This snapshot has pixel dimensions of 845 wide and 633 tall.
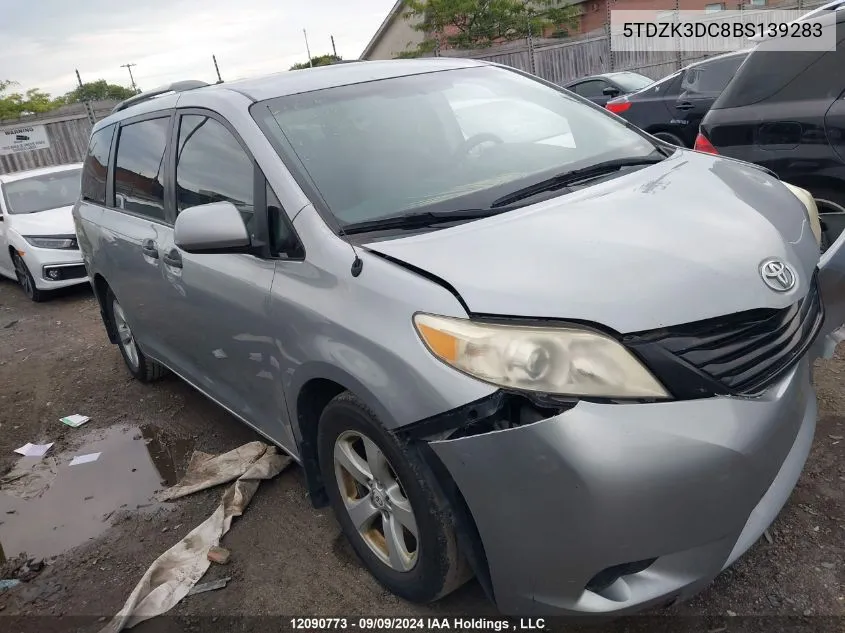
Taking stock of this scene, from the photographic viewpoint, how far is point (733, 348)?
6.36 feet

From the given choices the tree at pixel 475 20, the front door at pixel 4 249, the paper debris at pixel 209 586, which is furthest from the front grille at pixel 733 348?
the tree at pixel 475 20

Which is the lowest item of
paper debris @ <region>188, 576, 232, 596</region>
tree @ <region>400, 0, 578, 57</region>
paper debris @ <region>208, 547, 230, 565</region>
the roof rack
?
paper debris @ <region>188, 576, 232, 596</region>

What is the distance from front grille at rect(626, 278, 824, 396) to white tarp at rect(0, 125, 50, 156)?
17.9m

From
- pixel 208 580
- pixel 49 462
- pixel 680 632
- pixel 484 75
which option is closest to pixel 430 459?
pixel 680 632

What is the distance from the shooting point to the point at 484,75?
11.5 feet

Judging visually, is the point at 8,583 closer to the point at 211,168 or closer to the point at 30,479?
the point at 30,479

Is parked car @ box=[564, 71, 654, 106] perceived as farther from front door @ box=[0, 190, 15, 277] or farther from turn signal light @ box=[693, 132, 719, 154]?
front door @ box=[0, 190, 15, 277]

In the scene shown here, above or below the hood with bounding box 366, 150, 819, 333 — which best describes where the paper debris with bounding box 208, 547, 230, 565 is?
below

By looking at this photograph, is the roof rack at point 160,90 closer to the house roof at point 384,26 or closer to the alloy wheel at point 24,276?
the alloy wheel at point 24,276

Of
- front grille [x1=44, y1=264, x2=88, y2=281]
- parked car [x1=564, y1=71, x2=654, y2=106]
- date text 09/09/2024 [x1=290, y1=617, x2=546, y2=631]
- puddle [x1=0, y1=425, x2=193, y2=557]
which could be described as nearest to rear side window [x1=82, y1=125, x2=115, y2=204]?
puddle [x1=0, y1=425, x2=193, y2=557]

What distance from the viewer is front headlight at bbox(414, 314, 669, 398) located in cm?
186

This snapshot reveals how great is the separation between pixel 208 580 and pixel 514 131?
2252 mm

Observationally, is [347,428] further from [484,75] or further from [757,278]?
[484,75]

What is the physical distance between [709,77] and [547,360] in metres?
8.01
